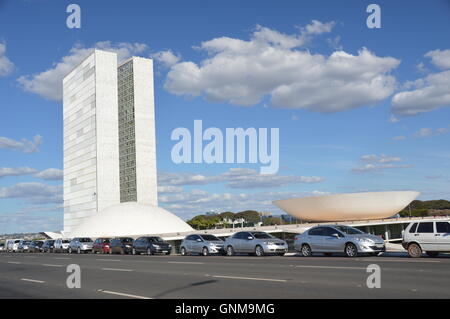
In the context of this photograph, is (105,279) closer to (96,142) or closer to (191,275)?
(191,275)

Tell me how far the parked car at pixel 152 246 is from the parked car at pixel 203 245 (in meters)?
4.41

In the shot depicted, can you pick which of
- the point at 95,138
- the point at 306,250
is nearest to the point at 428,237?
the point at 306,250

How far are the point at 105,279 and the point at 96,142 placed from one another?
107 metres

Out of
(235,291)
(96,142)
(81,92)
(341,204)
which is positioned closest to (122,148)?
(96,142)

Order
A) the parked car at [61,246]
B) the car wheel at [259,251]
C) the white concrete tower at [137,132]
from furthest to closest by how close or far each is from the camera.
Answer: the white concrete tower at [137,132]
the parked car at [61,246]
the car wheel at [259,251]

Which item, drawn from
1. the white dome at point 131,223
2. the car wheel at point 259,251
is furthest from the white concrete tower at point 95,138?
the car wheel at point 259,251

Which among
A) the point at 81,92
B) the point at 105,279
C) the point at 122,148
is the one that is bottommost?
the point at 105,279

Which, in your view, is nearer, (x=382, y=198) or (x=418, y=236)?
(x=418, y=236)

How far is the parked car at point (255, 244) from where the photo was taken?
1158 inches

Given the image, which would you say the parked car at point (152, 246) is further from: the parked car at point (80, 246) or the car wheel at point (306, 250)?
the car wheel at point (306, 250)

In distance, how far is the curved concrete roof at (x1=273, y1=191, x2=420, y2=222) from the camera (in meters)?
78.6

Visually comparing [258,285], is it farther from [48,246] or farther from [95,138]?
[95,138]
